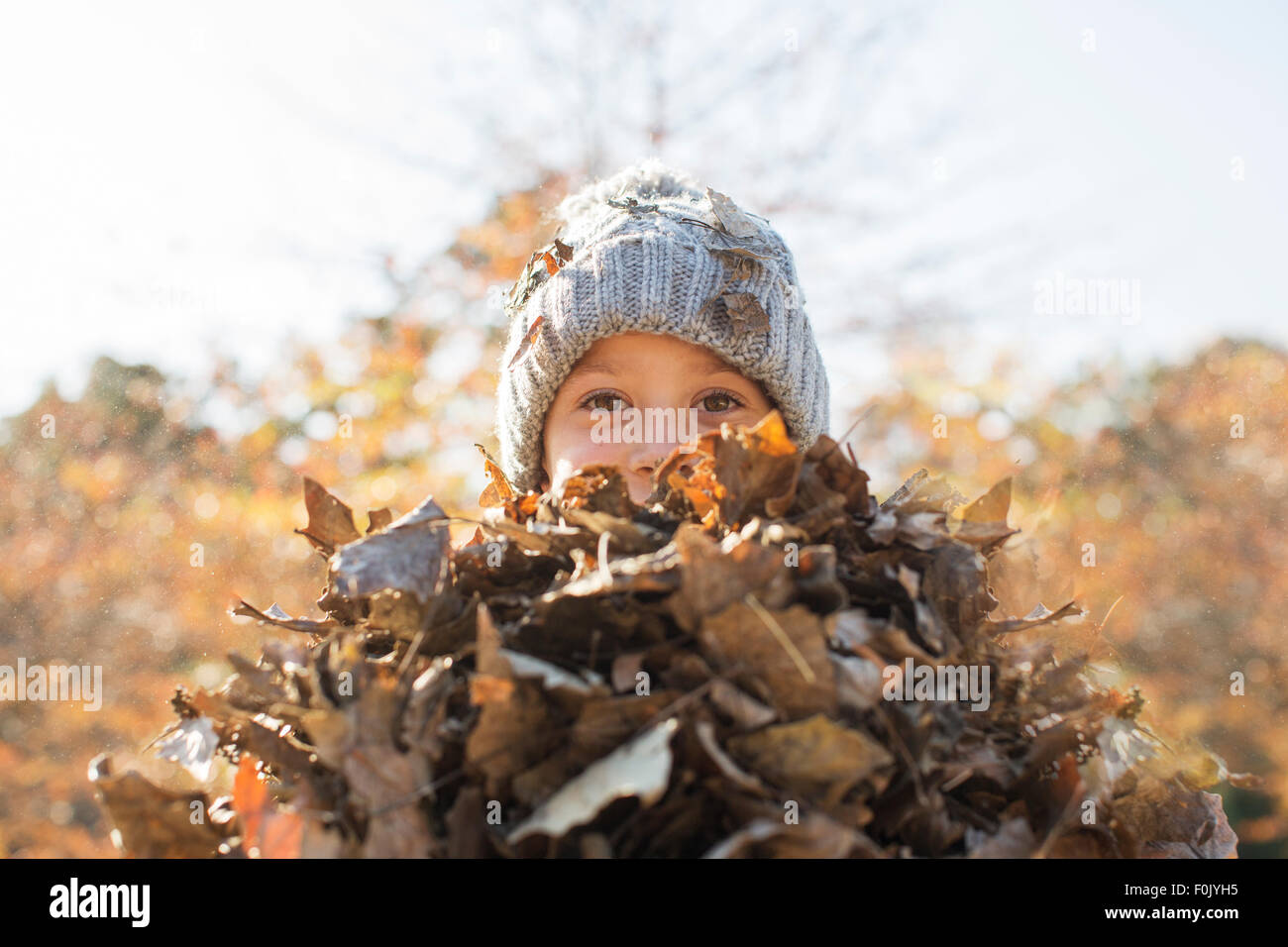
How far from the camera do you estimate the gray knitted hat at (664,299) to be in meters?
1.96

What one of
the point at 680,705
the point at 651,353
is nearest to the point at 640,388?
the point at 651,353

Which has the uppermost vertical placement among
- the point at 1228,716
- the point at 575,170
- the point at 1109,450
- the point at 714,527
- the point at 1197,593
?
the point at 575,170

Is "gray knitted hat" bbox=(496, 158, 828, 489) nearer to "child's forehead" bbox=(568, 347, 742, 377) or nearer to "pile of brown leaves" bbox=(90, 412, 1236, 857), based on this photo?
"child's forehead" bbox=(568, 347, 742, 377)

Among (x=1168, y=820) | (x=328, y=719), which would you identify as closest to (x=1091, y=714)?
(x=1168, y=820)

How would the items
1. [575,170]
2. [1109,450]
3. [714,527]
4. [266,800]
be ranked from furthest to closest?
[1109,450] → [575,170] → [714,527] → [266,800]

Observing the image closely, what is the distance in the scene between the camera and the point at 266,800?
805 mm

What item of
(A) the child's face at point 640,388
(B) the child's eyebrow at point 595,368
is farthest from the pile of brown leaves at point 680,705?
(B) the child's eyebrow at point 595,368

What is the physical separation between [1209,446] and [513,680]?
10.00m

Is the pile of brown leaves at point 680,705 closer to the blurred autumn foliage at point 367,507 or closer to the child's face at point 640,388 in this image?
the child's face at point 640,388

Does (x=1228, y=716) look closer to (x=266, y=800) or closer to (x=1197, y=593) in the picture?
(x=1197, y=593)

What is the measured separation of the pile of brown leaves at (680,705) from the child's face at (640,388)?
36.6 inches

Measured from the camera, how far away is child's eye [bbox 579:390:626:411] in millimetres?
1991

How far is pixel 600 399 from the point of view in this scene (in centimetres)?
201
